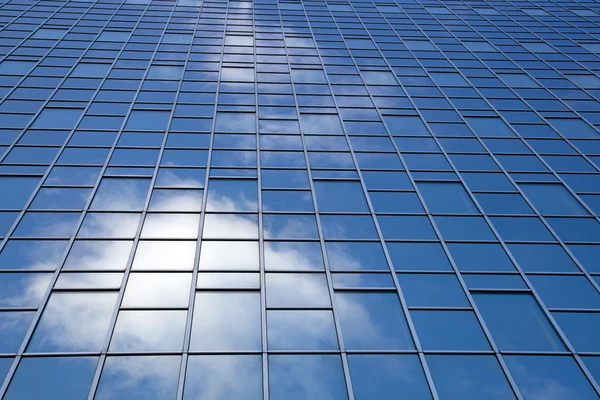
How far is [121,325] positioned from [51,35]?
2595 centimetres

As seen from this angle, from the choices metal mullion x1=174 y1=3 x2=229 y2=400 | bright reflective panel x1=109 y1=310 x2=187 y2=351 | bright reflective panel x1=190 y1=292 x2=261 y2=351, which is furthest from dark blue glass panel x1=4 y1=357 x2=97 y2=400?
bright reflective panel x1=190 y1=292 x2=261 y2=351

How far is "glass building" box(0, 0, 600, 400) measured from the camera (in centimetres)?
1375

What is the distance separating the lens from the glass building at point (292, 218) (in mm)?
13750

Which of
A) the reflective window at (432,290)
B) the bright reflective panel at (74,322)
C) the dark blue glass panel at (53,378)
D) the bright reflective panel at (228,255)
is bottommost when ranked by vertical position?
the bright reflective panel at (228,255)

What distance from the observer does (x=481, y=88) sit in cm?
2973

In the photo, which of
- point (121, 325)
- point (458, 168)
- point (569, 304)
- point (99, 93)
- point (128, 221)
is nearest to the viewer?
point (121, 325)

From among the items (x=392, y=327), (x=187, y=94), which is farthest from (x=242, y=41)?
(x=392, y=327)

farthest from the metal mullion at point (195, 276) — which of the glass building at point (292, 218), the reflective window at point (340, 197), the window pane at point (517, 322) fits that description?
the window pane at point (517, 322)

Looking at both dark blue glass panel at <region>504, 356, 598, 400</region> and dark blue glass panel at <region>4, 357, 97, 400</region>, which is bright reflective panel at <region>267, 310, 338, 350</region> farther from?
dark blue glass panel at <region>504, 356, 598, 400</region>

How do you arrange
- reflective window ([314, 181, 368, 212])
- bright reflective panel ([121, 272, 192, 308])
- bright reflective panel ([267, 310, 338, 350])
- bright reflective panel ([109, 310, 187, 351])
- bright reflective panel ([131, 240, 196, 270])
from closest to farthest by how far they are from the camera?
bright reflective panel ([109, 310, 187, 351]), bright reflective panel ([267, 310, 338, 350]), bright reflective panel ([121, 272, 192, 308]), bright reflective panel ([131, 240, 196, 270]), reflective window ([314, 181, 368, 212])

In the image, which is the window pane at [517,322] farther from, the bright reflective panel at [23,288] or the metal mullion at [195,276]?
the bright reflective panel at [23,288]

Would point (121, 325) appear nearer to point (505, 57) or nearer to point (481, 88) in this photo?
point (481, 88)

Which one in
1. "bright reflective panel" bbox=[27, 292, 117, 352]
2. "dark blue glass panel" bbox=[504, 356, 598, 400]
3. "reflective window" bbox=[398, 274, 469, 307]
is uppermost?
"dark blue glass panel" bbox=[504, 356, 598, 400]

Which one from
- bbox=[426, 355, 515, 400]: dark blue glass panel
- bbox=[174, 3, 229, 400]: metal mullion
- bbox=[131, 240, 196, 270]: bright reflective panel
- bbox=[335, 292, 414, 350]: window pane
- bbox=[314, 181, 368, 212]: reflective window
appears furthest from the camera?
bbox=[314, 181, 368, 212]: reflective window
